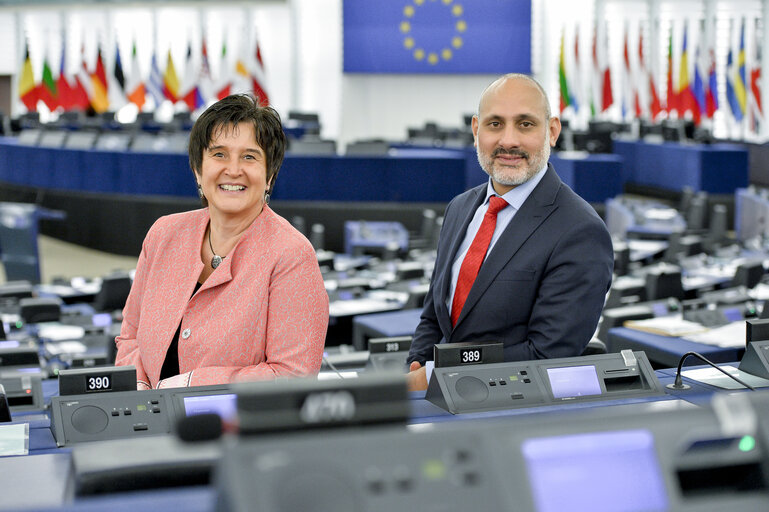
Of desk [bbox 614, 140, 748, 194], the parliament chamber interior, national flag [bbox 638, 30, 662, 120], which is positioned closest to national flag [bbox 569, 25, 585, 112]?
the parliament chamber interior

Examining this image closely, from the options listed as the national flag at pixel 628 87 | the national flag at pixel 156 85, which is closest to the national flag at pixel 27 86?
the national flag at pixel 156 85

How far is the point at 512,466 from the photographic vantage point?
0.94 m

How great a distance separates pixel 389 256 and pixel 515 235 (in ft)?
20.4

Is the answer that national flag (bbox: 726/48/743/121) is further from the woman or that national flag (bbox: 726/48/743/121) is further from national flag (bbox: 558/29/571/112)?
the woman

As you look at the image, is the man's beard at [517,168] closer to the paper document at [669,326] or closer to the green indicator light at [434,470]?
the paper document at [669,326]

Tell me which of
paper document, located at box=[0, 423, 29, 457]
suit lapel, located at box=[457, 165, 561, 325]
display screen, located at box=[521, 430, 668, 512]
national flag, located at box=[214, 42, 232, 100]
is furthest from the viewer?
national flag, located at box=[214, 42, 232, 100]

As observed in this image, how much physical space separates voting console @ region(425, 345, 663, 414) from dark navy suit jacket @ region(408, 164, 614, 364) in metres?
0.25

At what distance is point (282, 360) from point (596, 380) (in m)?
0.70

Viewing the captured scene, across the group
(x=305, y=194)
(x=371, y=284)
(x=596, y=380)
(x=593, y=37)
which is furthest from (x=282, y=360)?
(x=593, y=37)

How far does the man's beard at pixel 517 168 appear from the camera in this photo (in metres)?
2.62

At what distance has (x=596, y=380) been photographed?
219 centimetres

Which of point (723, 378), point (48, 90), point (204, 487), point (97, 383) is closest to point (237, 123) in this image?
point (97, 383)

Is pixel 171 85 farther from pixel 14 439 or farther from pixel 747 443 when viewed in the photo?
pixel 747 443

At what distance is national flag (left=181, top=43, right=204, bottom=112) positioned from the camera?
2055cm
